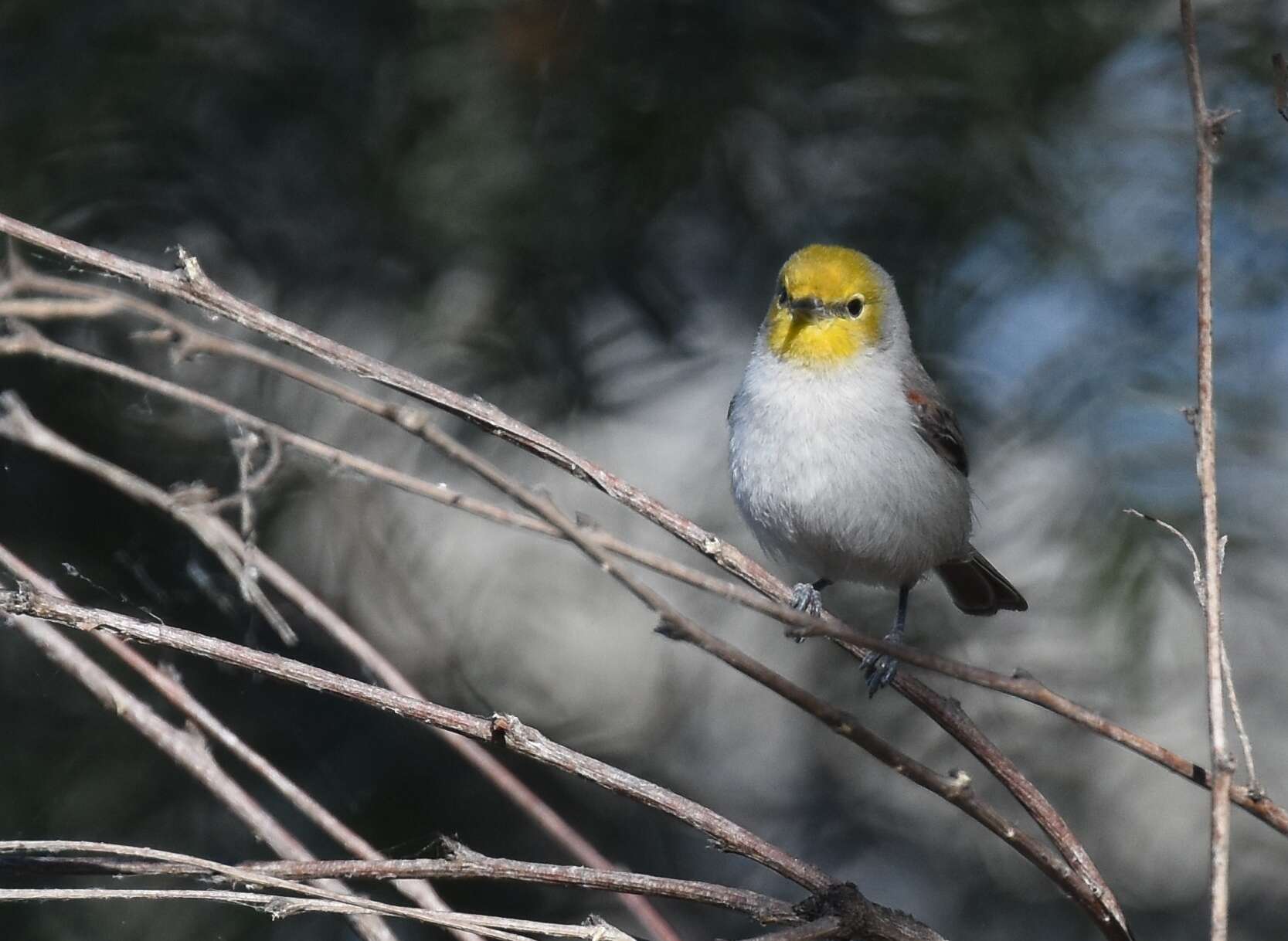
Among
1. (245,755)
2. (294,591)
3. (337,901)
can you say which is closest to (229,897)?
(337,901)

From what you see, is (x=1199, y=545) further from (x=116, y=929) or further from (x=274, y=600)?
(x=116, y=929)

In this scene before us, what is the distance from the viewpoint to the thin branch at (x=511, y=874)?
1335 millimetres

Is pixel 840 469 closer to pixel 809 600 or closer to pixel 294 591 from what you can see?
pixel 809 600

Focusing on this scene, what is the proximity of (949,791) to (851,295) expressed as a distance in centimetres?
143

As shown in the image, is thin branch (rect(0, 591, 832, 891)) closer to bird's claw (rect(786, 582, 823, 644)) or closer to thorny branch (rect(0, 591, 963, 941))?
thorny branch (rect(0, 591, 963, 941))

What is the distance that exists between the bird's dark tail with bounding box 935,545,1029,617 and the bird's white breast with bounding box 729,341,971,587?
0.82 feet

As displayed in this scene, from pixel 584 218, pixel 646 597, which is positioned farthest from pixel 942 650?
pixel 646 597

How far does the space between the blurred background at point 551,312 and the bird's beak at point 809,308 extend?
1.56 feet

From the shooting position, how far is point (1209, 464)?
1.38 metres

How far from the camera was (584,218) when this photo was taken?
2.89m

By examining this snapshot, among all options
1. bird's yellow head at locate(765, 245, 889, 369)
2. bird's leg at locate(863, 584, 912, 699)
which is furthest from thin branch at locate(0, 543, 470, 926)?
bird's yellow head at locate(765, 245, 889, 369)

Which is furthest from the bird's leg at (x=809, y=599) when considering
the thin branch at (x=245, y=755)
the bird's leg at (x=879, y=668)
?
the thin branch at (x=245, y=755)

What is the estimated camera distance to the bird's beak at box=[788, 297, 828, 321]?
2533 mm

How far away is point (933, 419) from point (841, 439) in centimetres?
29
